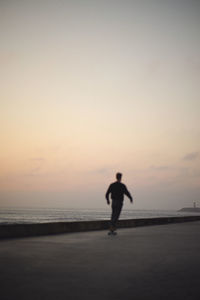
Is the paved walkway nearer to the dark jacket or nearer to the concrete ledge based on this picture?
the concrete ledge

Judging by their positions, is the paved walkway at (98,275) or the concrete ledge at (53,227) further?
the concrete ledge at (53,227)

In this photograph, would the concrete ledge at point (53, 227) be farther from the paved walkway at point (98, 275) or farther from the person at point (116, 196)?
the paved walkway at point (98, 275)

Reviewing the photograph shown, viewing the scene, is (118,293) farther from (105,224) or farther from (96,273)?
(105,224)

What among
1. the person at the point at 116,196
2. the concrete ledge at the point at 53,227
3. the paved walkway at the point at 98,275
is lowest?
the paved walkway at the point at 98,275

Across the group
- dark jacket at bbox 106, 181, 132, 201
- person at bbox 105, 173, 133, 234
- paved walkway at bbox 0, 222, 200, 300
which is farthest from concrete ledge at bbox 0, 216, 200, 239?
paved walkway at bbox 0, 222, 200, 300

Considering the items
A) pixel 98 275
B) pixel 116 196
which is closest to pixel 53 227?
pixel 116 196

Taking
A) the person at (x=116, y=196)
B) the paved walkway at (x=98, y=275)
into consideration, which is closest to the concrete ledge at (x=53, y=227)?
the person at (x=116, y=196)

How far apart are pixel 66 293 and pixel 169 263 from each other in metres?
2.15

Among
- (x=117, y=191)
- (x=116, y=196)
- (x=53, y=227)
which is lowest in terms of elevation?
(x=53, y=227)

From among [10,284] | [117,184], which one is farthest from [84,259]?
[117,184]

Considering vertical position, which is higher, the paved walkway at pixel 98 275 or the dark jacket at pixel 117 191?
the dark jacket at pixel 117 191

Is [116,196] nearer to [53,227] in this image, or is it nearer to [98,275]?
[53,227]

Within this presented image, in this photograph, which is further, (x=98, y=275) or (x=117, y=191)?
(x=117, y=191)

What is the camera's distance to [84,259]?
16.8ft
